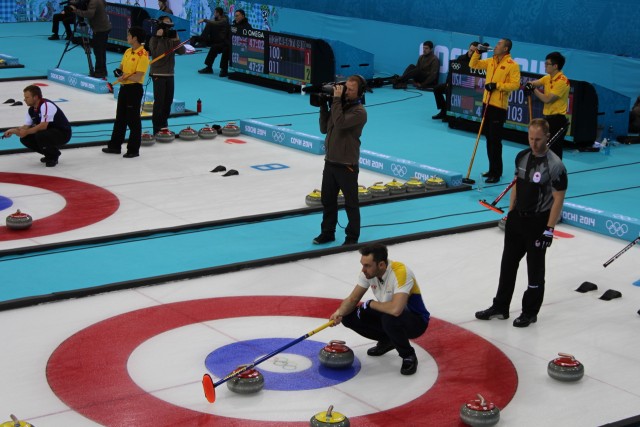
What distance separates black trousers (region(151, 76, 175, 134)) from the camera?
58.0ft

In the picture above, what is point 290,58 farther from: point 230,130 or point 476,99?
point 476,99

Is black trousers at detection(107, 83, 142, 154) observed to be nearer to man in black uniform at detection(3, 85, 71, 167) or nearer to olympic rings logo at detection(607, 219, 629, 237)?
man in black uniform at detection(3, 85, 71, 167)

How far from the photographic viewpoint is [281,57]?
2398cm

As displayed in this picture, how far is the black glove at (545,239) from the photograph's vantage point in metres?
9.55

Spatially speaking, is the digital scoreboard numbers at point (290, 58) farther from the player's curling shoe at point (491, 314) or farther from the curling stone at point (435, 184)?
the player's curling shoe at point (491, 314)

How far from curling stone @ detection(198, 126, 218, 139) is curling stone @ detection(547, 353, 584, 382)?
1077 cm

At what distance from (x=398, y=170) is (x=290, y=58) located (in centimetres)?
848

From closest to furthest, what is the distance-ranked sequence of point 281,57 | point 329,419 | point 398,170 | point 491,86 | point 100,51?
point 329,419, point 491,86, point 398,170, point 281,57, point 100,51

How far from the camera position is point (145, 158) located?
1683 cm

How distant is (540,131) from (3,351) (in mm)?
5161

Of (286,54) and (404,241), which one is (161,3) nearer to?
(286,54)

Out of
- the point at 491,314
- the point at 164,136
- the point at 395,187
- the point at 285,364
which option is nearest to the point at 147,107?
the point at 164,136

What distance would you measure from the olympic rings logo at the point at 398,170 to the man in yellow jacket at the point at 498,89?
4.21ft

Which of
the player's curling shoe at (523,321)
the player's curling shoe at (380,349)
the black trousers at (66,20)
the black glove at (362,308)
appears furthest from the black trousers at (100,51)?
the black glove at (362,308)
